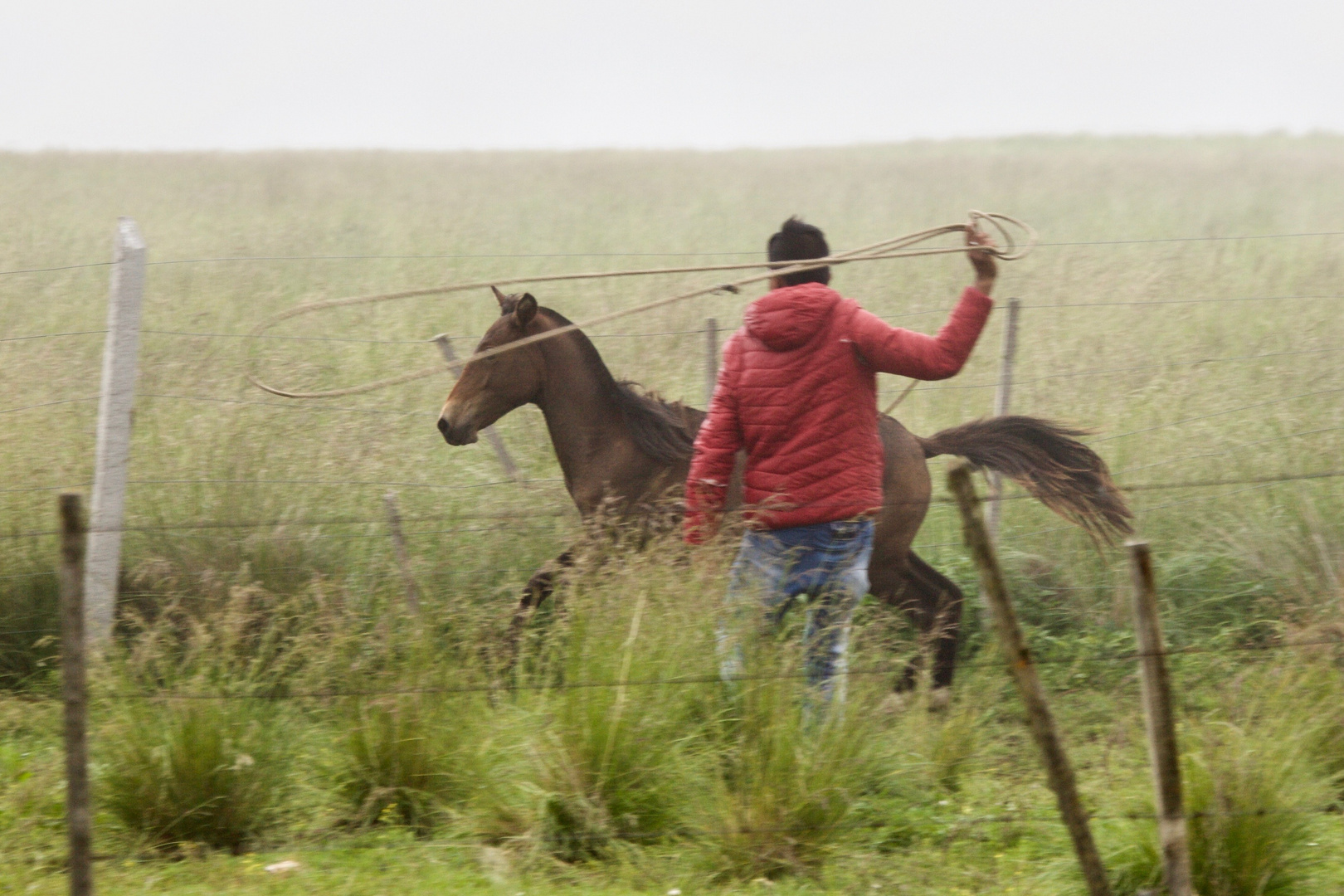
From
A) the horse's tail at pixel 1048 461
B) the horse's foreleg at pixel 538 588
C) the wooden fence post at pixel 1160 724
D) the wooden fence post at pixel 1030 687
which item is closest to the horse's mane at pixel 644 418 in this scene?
the horse's foreleg at pixel 538 588

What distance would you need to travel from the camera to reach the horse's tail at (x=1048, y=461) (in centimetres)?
542

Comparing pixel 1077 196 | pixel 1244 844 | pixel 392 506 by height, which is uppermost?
pixel 1077 196

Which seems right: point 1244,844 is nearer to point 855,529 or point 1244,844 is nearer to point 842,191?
point 855,529

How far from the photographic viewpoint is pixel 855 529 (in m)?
4.44

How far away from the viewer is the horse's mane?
17.2 ft

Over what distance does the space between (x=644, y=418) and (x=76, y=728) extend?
270cm

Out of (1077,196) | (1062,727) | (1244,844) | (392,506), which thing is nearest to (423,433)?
(392,506)

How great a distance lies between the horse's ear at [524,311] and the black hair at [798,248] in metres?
1.03

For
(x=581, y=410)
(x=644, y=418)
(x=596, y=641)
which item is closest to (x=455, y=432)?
(x=581, y=410)

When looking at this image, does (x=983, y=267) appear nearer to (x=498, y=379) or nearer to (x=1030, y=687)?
(x=1030, y=687)

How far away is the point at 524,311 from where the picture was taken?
504cm

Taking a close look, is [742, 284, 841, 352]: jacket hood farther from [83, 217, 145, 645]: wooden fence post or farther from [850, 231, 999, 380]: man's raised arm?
[83, 217, 145, 645]: wooden fence post

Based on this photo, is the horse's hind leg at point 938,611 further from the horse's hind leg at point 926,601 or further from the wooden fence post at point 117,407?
the wooden fence post at point 117,407

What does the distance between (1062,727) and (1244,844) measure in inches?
55.5
